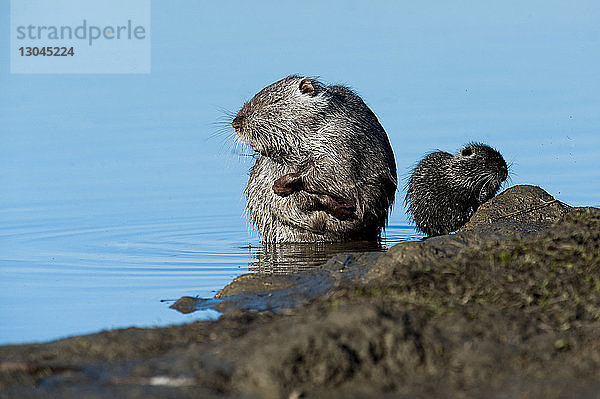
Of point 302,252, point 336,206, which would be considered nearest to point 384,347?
point 302,252

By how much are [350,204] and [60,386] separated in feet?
20.3

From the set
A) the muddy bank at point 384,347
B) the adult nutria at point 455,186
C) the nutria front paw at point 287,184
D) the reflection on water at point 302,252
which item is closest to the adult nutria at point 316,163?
the nutria front paw at point 287,184

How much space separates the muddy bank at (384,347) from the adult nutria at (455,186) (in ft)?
13.2

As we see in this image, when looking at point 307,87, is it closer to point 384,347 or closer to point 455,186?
point 455,186

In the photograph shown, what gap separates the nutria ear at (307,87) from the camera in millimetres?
10711

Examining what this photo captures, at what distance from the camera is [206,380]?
178 inches

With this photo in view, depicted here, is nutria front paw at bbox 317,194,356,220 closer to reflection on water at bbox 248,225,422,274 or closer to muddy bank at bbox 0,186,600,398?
reflection on water at bbox 248,225,422,274

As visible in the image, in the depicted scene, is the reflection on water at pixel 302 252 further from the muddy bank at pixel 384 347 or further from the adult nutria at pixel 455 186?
the muddy bank at pixel 384 347

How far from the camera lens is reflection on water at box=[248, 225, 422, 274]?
9305mm

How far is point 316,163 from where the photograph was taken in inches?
412

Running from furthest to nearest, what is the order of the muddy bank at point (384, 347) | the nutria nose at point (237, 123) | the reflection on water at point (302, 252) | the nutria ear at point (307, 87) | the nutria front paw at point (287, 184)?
the nutria nose at point (237, 123) → the nutria ear at point (307, 87) → the nutria front paw at point (287, 184) → the reflection on water at point (302, 252) → the muddy bank at point (384, 347)

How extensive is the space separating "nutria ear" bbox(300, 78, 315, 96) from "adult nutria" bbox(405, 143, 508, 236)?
1.58m

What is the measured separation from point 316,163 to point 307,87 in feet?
3.08

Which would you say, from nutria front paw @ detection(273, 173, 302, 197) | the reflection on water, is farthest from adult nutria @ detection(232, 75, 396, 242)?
the reflection on water
